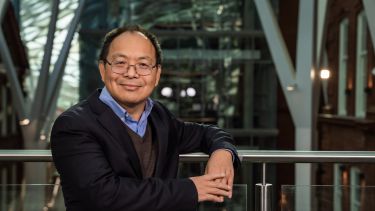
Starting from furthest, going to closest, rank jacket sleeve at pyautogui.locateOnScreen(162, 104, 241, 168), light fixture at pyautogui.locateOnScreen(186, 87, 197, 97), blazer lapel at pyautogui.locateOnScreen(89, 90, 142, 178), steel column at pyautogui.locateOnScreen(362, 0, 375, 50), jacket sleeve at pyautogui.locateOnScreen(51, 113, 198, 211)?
light fixture at pyautogui.locateOnScreen(186, 87, 197, 97) < steel column at pyautogui.locateOnScreen(362, 0, 375, 50) < jacket sleeve at pyautogui.locateOnScreen(162, 104, 241, 168) < blazer lapel at pyautogui.locateOnScreen(89, 90, 142, 178) < jacket sleeve at pyautogui.locateOnScreen(51, 113, 198, 211)

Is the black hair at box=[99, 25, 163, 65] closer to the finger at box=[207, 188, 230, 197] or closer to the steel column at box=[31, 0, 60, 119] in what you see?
the finger at box=[207, 188, 230, 197]

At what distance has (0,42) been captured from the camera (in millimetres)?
13117

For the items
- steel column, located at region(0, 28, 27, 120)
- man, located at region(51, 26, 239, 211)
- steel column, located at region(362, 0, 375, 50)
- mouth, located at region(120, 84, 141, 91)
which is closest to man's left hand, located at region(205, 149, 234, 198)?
man, located at region(51, 26, 239, 211)

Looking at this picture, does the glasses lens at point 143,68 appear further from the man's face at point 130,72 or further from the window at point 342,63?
the window at point 342,63

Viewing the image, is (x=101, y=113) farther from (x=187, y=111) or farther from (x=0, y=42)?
(x=187, y=111)

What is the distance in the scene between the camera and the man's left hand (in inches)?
67.4

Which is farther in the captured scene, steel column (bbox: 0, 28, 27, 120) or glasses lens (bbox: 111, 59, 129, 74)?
steel column (bbox: 0, 28, 27, 120)

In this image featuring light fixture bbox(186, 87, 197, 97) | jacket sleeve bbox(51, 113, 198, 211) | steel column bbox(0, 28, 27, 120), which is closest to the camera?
jacket sleeve bbox(51, 113, 198, 211)

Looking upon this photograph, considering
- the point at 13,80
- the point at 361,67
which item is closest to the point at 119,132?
the point at 13,80

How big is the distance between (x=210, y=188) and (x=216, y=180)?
59 millimetres

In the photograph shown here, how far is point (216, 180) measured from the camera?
5.51ft

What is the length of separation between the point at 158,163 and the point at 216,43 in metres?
23.1

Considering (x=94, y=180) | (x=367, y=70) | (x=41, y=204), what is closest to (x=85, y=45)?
(x=367, y=70)

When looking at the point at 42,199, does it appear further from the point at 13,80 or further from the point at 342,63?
the point at 342,63
